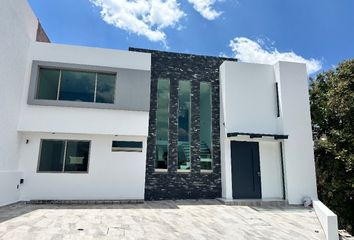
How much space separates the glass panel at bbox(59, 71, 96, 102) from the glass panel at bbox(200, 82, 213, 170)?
5068 millimetres

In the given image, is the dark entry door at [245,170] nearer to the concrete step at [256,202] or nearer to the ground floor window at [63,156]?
the concrete step at [256,202]

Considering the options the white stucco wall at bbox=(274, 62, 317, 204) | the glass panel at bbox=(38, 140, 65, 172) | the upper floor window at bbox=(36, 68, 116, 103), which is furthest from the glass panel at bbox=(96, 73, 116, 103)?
the white stucco wall at bbox=(274, 62, 317, 204)

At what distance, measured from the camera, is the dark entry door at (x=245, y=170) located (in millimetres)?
10195

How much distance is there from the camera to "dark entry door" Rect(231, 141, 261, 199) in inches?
401

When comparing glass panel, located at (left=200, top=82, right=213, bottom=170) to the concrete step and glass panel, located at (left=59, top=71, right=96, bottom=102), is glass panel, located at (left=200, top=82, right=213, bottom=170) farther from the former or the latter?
glass panel, located at (left=59, top=71, right=96, bottom=102)

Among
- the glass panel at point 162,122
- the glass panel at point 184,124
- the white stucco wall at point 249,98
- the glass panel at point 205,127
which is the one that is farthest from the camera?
the glass panel at point 205,127

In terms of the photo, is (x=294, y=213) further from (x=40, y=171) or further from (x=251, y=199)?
(x=40, y=171)

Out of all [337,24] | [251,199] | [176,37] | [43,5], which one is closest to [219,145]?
[251,199]

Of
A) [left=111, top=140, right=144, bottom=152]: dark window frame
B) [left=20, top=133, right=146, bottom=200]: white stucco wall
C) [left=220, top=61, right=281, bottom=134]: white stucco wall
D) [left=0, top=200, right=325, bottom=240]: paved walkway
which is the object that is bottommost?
[left=0, top=200, right=325, bottom=240]: paved walkway

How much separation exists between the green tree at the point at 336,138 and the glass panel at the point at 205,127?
18.7 feet

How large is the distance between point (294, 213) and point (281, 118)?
4065mm

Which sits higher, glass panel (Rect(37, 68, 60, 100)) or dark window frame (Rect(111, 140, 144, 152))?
glass panel (Rect(37, 68, 60, 100))

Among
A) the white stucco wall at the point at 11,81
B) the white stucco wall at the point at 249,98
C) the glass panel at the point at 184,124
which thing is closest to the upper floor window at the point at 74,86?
the white stucco wall at the point at 11,81

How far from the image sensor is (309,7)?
11211mm
